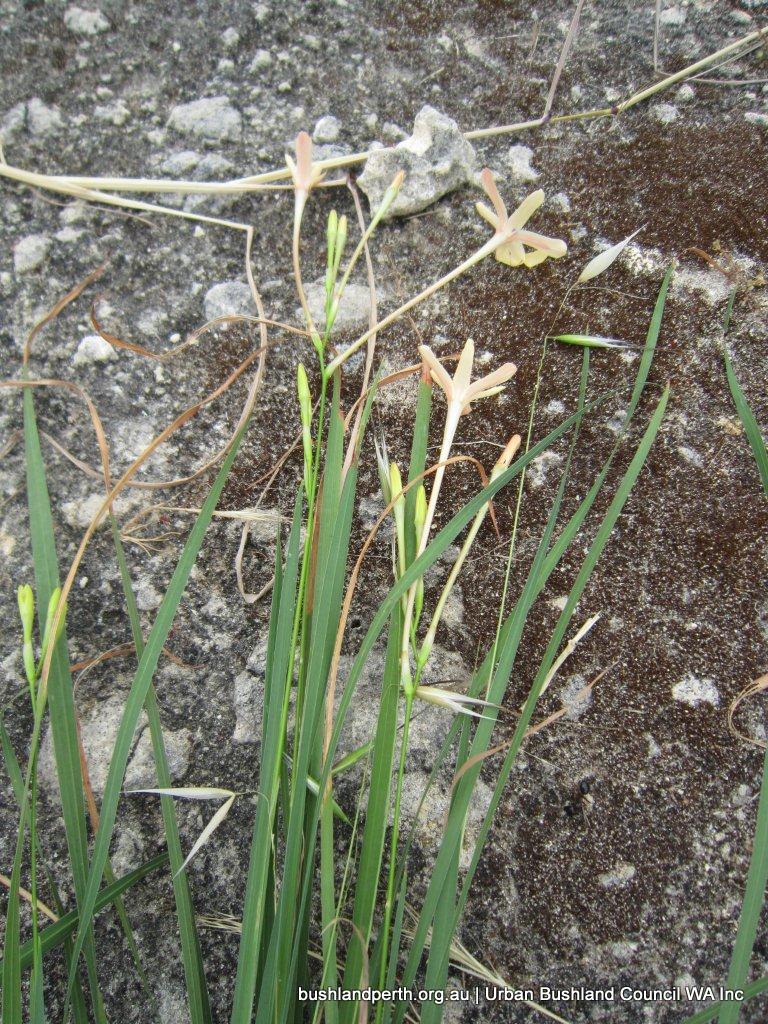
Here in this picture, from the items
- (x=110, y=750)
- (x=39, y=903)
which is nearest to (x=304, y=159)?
(x=110, y=750)

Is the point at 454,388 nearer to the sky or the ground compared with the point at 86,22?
nearer to the ground

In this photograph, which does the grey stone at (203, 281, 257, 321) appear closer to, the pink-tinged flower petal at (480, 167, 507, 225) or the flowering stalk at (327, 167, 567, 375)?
the flowering stalk at (327, 167, 567, 375)

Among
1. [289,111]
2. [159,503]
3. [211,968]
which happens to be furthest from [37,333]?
[211,968]

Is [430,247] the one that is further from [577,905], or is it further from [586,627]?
[577,905]

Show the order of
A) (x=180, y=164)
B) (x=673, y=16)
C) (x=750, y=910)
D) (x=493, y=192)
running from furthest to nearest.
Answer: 1. (x=673, y=16)
2. (x=180, y=164)
3. (x=493, y=192)
4. (x=750, y=910)

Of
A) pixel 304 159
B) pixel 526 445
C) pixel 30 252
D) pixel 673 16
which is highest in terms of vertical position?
pixel 673 16

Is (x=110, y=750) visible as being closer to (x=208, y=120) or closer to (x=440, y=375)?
(x=440, y=375)

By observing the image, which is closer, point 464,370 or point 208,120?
point 464,370
